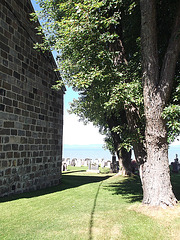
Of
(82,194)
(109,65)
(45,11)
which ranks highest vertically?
(45,11)

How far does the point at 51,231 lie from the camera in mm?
4762

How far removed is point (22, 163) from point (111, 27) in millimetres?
6763

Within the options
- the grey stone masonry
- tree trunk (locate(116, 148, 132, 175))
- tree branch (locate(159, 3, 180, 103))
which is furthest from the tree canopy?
tree trunk (locate(116, 148, 132, 175))

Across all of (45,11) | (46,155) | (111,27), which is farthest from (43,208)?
(45,11)

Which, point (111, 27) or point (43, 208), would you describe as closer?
point (43, 208)

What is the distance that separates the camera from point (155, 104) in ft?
19.9

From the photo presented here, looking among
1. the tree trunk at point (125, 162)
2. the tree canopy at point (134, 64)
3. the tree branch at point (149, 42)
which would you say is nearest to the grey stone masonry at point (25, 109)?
the tree canopy at point (134, 64)

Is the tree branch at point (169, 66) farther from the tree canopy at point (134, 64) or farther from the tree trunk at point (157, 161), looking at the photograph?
the tree trunk at point (157, 161)

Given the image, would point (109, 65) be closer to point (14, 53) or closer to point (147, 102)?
point (147, 102)

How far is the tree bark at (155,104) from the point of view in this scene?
6.00 metres

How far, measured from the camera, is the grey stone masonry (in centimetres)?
786

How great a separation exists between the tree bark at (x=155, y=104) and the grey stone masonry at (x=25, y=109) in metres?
5.20

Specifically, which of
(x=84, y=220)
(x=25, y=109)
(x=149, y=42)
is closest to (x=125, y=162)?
(x=25, y=109)

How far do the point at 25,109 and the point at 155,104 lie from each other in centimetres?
572
